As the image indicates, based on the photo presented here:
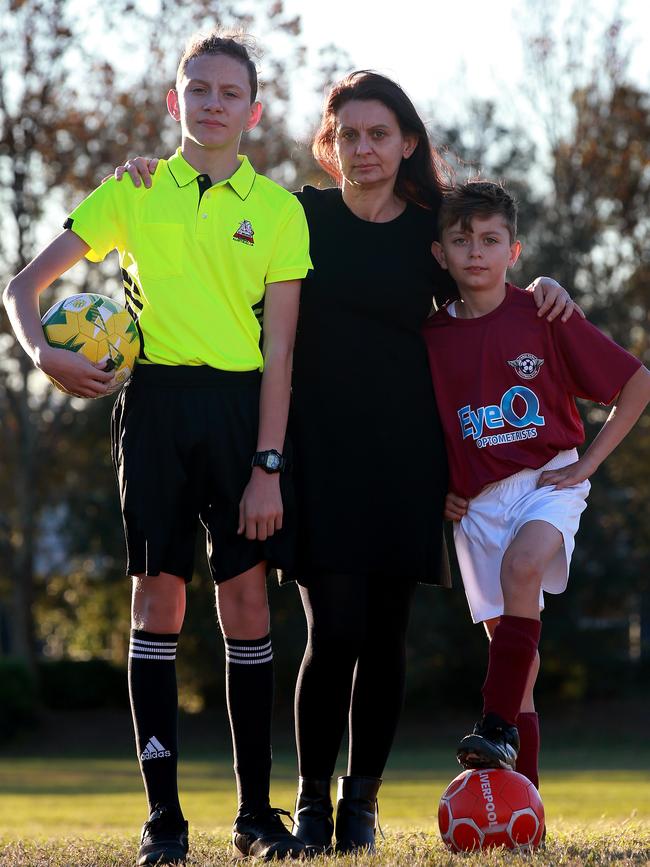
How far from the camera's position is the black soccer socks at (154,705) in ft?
13.2

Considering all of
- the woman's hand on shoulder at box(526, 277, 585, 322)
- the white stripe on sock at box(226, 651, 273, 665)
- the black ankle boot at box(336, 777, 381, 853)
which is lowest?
the black ankle boot at box(336, 777, 381, 853)

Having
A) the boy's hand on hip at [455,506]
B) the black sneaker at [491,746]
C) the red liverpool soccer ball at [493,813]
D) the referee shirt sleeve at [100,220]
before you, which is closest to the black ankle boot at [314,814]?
the red liverpool soccer ball at [493,813]

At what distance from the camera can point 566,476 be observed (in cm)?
441

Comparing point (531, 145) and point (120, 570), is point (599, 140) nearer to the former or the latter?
point (531, 145)

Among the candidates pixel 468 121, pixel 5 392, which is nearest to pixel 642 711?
pixel 468 121

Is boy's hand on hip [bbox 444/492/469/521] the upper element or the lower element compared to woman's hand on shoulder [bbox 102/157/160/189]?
lower

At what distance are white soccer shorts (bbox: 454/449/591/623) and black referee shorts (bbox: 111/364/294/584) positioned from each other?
779 mm

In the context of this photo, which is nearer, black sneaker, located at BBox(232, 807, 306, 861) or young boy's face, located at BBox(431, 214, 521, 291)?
black sneaker, located at BBox(232, 807, 306, 861)

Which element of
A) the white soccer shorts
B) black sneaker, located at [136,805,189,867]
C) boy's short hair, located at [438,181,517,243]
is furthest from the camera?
boy's short hair, located at [438,181,517,243]

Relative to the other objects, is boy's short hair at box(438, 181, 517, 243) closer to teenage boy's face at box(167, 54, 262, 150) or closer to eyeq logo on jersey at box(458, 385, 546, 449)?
eyeq logo on jersey at box(458, 385, 546, 449)

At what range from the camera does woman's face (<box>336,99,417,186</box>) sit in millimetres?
4426

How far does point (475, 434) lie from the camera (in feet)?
14.6

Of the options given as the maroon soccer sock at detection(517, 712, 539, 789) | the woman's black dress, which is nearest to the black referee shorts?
the woman's black dress

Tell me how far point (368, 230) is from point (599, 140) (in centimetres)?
2158
